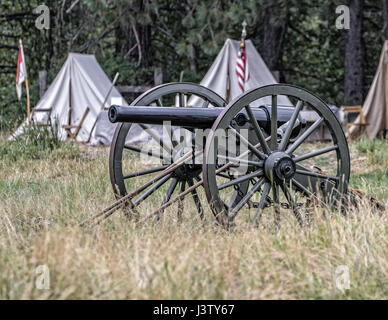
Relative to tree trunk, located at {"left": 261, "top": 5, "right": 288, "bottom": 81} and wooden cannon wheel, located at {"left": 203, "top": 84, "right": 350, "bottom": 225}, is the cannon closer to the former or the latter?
wooden cannon wheel, located at {"left": 203, "top": 84, "right": 350, "bottom": 225}

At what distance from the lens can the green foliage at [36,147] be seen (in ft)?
27.5

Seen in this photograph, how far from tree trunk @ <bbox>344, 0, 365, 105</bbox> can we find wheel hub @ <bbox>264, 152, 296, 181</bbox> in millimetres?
9328

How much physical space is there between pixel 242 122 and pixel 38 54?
45.3 ft

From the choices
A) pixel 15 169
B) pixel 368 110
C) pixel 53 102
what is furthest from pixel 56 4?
pixel 15 169

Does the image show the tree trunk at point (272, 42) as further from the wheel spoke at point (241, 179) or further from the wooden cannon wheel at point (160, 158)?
the wheel spoke at point (241, 179)

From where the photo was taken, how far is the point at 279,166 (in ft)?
13.6

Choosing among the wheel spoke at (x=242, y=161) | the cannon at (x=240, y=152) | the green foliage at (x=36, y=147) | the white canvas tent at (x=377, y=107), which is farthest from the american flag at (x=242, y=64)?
the wheel spoke at (x=242, y=161)

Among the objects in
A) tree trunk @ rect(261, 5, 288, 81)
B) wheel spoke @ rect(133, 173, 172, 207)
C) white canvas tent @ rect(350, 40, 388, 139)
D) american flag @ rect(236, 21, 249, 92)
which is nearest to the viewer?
wheel spoke @ rect(133, 173, 172, 207)

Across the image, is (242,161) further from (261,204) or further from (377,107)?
(377,107)

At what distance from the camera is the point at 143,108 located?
13.6 ft

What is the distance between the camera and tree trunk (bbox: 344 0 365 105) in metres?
12.7

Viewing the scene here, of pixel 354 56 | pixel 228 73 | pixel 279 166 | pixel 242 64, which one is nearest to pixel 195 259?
pixel 279 166

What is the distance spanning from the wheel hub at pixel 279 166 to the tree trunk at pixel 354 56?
9328mm

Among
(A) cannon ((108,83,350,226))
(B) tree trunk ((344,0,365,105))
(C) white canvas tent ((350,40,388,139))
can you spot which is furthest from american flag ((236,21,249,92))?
(A) cannon ((108,83,350,226))
